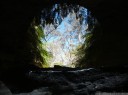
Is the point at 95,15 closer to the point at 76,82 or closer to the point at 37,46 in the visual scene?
the point at 37,46

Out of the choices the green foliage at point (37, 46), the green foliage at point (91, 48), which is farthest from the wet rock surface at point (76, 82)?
the green foliage at point (91, 48)

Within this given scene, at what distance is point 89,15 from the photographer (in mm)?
11703

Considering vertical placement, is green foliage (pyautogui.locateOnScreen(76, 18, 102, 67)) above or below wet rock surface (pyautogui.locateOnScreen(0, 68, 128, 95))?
above

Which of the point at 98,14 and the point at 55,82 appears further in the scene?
the point at 98,14

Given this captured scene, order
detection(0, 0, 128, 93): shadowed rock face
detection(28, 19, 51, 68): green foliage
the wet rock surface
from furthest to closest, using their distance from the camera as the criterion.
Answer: detection(28, 19, 51, 68): green foliage → detection(0, 0, 128, 93): shadowed rock face → the wet rock surface

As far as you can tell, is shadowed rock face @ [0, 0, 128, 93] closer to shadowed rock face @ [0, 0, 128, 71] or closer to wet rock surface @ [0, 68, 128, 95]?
shadowed rock face @ [0, 0, 128, 71]

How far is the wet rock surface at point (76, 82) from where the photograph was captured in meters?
6.55

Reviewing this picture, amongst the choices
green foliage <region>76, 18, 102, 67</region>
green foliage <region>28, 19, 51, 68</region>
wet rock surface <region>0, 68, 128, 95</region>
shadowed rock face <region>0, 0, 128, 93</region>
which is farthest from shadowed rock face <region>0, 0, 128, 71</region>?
wet rock surface <region>0, 68, 128, 95</region>

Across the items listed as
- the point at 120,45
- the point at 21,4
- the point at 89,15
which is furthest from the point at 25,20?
the point at 120,45

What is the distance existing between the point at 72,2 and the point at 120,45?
2.23 m

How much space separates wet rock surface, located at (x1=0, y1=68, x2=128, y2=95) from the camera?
6555mm

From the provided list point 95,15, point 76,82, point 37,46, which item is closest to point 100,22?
point 95,15

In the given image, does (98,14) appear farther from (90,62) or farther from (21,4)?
(21,4)

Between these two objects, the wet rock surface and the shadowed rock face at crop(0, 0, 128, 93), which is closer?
the wet rock surface
